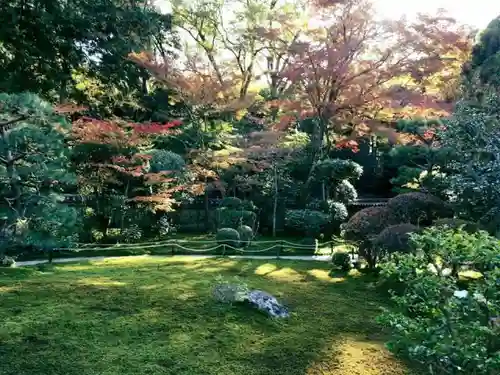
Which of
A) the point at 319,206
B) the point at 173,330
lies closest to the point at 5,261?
the point at 173,330

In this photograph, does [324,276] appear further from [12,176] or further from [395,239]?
[12,176]

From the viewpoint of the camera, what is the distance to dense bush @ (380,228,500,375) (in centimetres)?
291

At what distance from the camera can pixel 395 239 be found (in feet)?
25.0

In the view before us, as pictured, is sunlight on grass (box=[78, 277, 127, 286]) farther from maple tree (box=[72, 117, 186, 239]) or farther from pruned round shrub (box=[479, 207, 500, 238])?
pruned round shrub (box=[479, 207, 500, 238])

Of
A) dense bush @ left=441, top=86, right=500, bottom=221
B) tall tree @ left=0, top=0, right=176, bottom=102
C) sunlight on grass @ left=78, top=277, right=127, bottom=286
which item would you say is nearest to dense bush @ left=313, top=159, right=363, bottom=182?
dense bush @ left=441, top=86, right=500, bottom=221

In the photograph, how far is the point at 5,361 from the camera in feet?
13.2

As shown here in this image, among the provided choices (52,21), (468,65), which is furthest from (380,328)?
(52,21)

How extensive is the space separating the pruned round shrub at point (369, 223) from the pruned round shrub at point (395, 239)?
668 mm

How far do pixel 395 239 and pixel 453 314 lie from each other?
459cm

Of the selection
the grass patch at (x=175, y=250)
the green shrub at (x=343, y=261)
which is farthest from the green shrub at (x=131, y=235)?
the green shrub at (x=343, y=261)

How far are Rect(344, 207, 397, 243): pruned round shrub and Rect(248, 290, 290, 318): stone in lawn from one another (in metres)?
3.31

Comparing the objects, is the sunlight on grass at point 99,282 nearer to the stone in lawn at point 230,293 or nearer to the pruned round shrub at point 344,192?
the stone in lawn at point 230,293

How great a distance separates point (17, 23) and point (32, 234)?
9367mm

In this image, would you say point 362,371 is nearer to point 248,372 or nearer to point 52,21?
point 248,372
